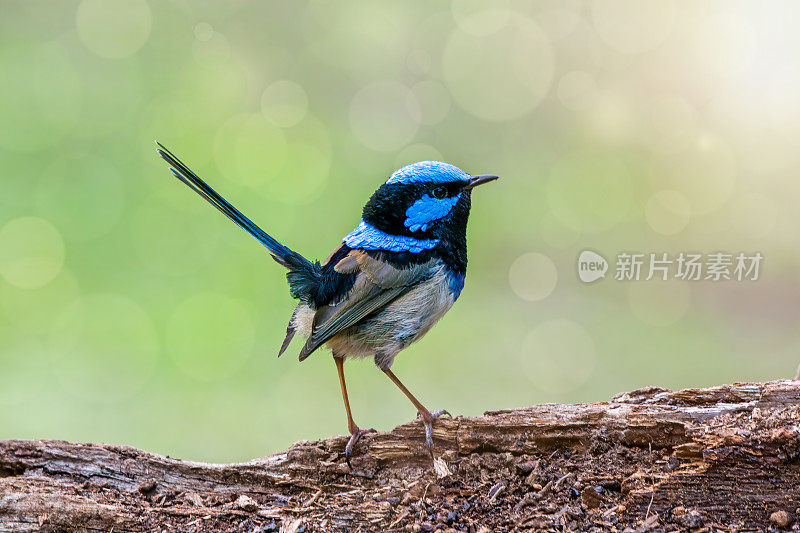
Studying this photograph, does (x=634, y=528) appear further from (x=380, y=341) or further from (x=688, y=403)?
(x=380, y=341)

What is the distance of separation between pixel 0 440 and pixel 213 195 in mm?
1497

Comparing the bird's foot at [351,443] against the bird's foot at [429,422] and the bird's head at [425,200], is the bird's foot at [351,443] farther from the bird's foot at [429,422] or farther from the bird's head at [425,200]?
the bird's head at [425,200]

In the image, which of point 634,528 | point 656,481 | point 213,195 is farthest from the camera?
point 213,195

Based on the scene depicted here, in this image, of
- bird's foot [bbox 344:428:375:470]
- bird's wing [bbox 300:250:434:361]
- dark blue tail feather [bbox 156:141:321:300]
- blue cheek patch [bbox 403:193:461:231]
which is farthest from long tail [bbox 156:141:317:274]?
bird's foot [bbox 344:428:375:470]

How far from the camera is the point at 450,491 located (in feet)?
10.3

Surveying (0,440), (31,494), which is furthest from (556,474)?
(0,440)

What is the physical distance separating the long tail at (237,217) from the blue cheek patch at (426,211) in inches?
20.7

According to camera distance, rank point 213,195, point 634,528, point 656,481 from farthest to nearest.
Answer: point 213,195 < point 656,481 < point 634,528

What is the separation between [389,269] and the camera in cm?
341

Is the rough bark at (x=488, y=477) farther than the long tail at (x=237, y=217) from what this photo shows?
No

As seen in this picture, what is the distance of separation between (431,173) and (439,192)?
4.0 inches

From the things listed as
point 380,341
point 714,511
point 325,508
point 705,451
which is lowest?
point 714,511

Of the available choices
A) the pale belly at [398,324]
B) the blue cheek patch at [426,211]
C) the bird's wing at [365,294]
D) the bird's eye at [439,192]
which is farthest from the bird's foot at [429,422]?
the bird's eye at [439,192]

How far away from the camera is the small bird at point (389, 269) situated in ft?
11.1
